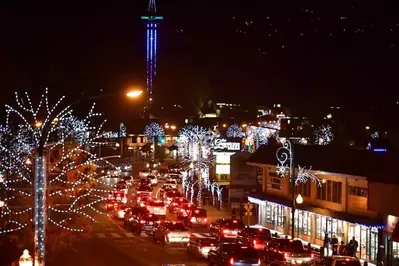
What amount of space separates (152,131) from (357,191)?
326 feet

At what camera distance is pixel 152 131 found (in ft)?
458

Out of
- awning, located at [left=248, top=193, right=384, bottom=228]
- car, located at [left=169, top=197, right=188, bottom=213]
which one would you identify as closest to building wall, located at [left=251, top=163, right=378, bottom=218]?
awning, located at [left=248, top=193, right=384, bottom=228]

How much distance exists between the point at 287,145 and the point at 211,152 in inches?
1371

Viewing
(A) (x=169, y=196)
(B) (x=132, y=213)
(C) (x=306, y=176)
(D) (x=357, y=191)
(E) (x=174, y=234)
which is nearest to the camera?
(D) (x=357, y=191)

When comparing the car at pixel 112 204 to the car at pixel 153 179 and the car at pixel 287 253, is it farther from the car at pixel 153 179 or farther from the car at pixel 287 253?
the car at pixel 153 179

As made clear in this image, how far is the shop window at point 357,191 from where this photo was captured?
133 feet

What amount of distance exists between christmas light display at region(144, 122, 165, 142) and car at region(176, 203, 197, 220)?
7770 cm

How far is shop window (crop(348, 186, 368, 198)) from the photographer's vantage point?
133 feet

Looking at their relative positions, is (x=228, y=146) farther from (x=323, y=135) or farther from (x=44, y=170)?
(x=44, y=170)

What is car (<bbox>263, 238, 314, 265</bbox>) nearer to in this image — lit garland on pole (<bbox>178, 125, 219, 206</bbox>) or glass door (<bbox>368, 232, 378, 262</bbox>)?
glass door (<bbox>368, 232, 378, 262</bbox>)

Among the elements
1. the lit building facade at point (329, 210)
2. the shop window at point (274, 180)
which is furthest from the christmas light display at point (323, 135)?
the shop window at point (274, 180)

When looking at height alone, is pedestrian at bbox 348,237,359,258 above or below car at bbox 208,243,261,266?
below

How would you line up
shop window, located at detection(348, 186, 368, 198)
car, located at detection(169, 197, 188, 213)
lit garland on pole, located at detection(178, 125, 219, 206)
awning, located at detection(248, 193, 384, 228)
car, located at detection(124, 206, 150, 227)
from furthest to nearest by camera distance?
lit garland on pole, located at detection(178, 125, 219, 206)
car, located at detection(169, 197, 188, 213)
car, located at detection(124, 206, 150, 227)
shop window, located at detection(348, 186, 368, 198)
awning, located at detection(248, 193, 384, 228)

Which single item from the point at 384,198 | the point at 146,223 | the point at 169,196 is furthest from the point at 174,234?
the point at 169,196
